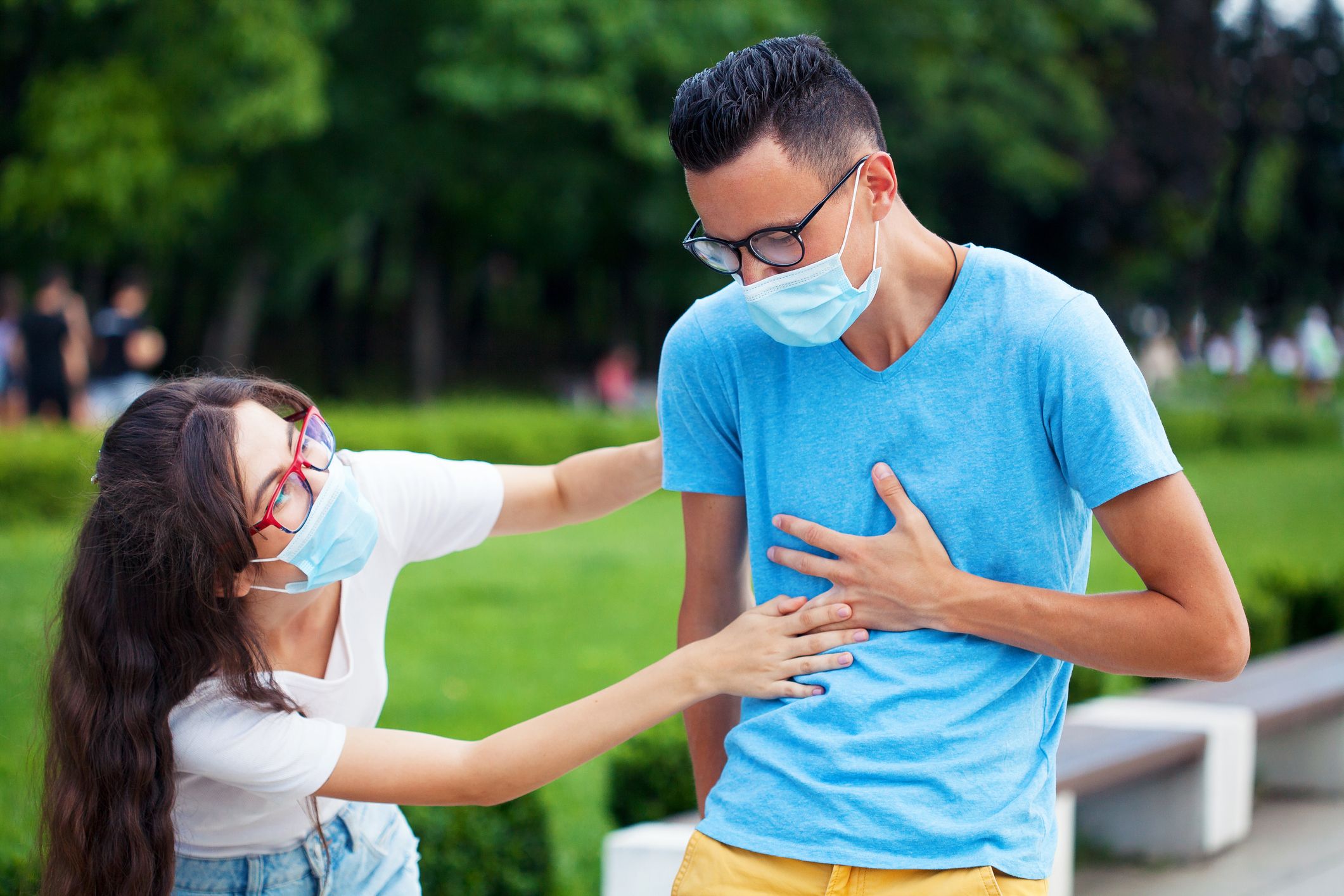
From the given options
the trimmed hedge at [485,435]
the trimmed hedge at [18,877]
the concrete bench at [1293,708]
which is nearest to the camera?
the trimmed hedge at [18,877]

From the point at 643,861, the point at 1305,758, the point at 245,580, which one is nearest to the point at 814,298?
the point at 245,580

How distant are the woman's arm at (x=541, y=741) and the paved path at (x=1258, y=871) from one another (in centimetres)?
305

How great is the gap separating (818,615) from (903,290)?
Result: 0.55 metres

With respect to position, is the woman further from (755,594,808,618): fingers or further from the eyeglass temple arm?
the eyeglass temple arm

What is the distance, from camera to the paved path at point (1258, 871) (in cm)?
460

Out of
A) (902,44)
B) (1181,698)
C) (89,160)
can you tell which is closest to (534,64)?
(89,160)

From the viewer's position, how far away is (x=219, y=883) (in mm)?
2457

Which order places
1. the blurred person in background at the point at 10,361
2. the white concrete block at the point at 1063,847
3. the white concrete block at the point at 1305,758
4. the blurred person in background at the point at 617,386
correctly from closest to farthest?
the white concrete block at the point at 1063,847
the white concrete block at the point at 1305,758
the blurred person in background at the point at 10,361
the blurred person in background at the point at 617,386

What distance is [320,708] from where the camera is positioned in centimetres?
251

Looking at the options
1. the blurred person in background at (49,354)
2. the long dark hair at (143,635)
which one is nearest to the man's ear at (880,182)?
the long dark hair at (143,635)

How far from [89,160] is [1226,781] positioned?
16775 mm

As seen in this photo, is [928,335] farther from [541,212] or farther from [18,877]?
[541,212]

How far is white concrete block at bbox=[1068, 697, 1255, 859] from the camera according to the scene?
4781 mm

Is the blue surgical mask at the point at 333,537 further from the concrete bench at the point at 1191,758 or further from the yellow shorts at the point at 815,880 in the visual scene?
the concrete bench at the point at 1191,758
